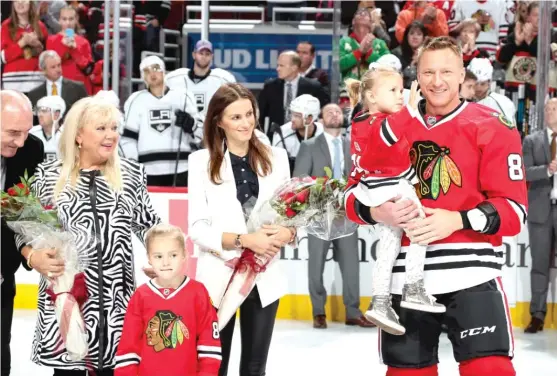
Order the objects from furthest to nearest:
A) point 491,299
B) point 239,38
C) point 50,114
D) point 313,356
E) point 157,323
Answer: point 239,38 → point 50,114 → point 313,356 → point 157,323 → point 491,299

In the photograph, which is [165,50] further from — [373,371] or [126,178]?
[126,178]

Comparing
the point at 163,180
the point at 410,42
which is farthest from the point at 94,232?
the point at 410,42

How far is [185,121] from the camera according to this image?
9.35 meters

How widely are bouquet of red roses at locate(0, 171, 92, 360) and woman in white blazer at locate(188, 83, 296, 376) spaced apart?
47 cm

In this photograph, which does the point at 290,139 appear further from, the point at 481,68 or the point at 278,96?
the point at 481,68

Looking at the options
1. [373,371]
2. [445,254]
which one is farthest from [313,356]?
[445,254]

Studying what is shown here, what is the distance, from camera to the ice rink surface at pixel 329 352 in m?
6.77

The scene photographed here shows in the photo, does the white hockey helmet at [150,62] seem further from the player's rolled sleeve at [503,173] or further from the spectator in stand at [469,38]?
the player's rolled sleeve at [503,173]

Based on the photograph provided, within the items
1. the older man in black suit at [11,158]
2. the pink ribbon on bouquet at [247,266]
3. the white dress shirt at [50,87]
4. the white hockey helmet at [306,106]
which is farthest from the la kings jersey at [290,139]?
the pink ribbon on bouquet at [247,266]

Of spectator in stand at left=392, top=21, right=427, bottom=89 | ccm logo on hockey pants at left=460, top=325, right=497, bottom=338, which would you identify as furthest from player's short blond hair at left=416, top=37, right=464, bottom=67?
spectator in stand at left=392, top=21, right=427, bottom=89

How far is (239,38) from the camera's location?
1027 centimetres

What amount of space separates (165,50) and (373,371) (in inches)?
202

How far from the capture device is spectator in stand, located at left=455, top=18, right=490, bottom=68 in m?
9.55

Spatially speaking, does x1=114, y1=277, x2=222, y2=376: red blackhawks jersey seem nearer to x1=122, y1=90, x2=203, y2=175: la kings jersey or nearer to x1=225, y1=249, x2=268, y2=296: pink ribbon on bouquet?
x1=225, y1=249, x2=268, y2=296: pink ribbon on bouquet
